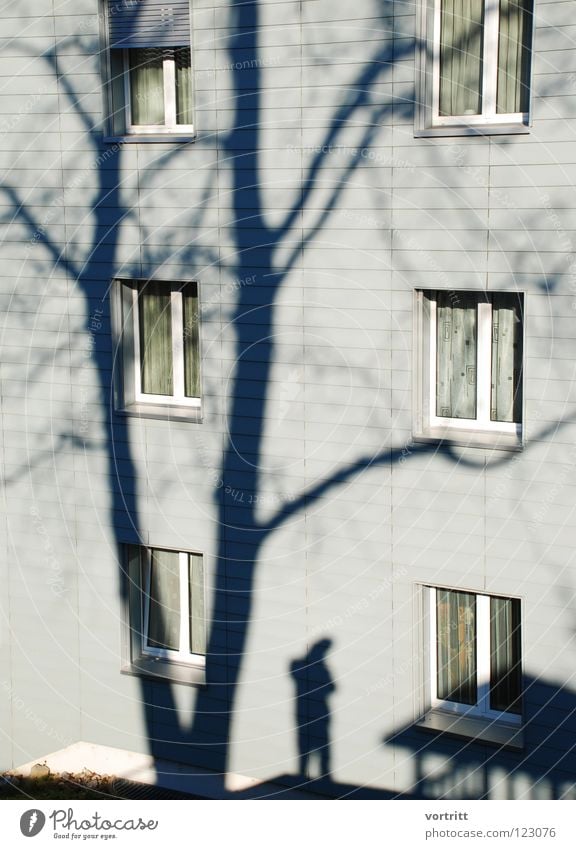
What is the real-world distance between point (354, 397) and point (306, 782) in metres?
4.83

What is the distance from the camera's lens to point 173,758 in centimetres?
1650

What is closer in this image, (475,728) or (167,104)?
(475,728)

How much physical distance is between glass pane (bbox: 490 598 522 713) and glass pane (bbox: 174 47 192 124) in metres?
6.77

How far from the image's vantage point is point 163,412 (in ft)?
51.8

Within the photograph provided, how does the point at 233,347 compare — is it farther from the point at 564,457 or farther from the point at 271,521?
the point at 564,457

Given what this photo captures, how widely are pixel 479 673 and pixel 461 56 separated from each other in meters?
6.88

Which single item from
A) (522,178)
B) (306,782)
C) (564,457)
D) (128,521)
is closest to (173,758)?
(306,782)

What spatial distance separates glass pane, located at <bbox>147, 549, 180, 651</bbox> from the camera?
16391 millimetres
